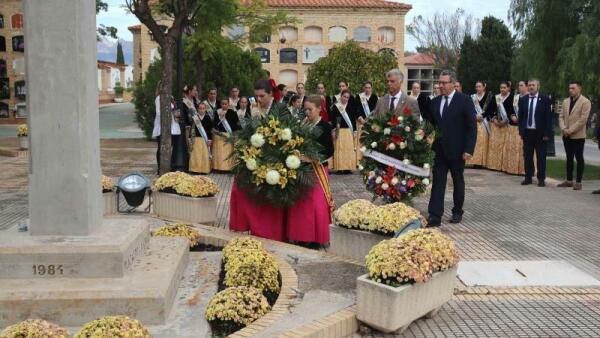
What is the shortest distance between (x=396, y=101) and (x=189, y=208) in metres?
3.24

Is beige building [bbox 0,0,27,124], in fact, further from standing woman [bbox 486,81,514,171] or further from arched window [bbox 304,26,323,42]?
standing woman [bbox 486,81,514,171]

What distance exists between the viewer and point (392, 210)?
673 centimetres

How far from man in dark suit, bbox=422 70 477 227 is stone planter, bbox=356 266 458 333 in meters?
4.23

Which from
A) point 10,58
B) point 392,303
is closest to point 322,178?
point 392,303

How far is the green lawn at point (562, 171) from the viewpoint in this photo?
51.7 ft

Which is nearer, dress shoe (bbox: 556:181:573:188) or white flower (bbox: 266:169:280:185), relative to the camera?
white flower (bbox: 266:169:280:185)

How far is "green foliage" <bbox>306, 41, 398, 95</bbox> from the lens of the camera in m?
36.3

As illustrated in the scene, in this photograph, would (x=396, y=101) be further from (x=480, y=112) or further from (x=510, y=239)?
(x=480, y=112)

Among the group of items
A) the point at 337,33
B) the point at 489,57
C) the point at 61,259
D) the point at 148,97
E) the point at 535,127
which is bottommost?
the point at 61,259

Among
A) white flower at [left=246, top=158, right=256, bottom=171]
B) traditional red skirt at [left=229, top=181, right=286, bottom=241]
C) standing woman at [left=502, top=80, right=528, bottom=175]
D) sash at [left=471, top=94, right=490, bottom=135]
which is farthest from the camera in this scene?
sash at [left=471, top=94, right=490, bottom=135]

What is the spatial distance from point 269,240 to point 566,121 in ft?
27.0

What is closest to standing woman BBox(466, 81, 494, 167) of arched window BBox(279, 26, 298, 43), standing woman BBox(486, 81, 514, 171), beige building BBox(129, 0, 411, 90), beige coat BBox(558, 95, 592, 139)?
standing woman BBox(486, 81, 514, 171)

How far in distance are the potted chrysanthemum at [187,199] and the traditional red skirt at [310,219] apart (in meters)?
1.55

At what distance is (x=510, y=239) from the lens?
8.81 metres
